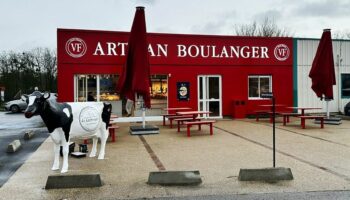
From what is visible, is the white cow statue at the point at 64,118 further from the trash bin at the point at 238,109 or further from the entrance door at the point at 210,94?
the trash bin at the point at 238,109

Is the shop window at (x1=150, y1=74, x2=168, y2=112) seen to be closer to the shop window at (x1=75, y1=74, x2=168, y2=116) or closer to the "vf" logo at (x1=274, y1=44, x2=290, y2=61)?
the shop window at (x1=75, y1=74, x2=168, y2=116)

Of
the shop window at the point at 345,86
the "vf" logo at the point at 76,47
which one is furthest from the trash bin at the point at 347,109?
the "vf" logo at the point at 76,47

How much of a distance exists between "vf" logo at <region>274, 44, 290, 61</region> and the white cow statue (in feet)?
45.3

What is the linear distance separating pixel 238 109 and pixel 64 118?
42.4 ft

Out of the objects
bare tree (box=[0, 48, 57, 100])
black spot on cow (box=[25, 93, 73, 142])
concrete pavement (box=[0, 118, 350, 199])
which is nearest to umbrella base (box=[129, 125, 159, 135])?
concrete pavement (box=[0, 118, 350, 199])

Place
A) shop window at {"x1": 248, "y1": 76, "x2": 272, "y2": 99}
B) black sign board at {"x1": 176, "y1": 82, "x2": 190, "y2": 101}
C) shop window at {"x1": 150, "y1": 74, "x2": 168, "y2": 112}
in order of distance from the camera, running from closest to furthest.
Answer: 1. shop window at {"x1": 150, "y1": 74, "x2": 168, "y2": 112}
2. black sign board at {"x1": 176, "y1": 82, "x2": 190, "y2": 101}
3. shop window at {"x1": 248, "y1": 76, "x2": 272, "y2": 99}

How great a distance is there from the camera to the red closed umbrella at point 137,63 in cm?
1304

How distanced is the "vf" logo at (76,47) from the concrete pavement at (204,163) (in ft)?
17.6

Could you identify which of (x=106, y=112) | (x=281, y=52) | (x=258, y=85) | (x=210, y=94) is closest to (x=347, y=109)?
(x=281, y=52)

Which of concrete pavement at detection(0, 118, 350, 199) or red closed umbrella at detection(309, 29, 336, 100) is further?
red closed umbrella at detection(309, 29, 336, 100)

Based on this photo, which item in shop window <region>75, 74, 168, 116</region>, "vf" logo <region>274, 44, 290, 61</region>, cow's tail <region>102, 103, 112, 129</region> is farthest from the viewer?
"vf" logo <region>274, 44, 290, 61</region>

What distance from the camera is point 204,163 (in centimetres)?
876

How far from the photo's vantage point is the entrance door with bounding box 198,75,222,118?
776 inches

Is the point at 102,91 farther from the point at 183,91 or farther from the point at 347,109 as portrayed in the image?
the point at 347,109
